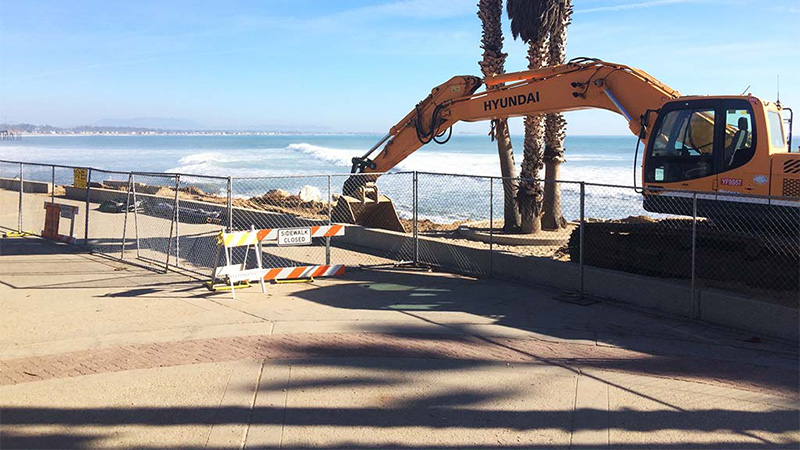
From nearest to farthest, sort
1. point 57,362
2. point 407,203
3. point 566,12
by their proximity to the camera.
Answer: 1. point 57,362
2. point 566,12
3. point 407,203

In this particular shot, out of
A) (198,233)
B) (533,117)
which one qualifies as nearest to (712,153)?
(533,117)

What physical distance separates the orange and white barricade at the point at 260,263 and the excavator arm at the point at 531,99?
434 cm

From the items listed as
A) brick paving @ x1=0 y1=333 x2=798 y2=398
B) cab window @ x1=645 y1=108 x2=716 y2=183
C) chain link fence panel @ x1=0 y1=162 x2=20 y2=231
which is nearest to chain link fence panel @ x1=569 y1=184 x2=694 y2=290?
cab window @ x1=645 y1=108 x2=716 y2=183

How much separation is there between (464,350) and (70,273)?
7.49 m

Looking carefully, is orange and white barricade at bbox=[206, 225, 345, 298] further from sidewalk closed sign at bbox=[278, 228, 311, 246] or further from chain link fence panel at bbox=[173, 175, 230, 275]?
chain link fence panel at bbox=[173, 175, 230, 275]

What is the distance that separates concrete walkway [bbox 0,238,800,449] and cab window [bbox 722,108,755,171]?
101 inches

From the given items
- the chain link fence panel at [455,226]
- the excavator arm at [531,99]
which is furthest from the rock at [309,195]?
the excavator arm at [531,99]

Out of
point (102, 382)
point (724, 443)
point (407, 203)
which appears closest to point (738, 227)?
point (724, 443)

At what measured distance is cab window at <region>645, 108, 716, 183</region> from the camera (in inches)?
404

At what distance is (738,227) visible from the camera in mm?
9883

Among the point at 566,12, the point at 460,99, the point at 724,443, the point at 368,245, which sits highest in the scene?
the point at 566,12

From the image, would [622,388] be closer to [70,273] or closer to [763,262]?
[763,262]

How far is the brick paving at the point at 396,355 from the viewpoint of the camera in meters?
7.06

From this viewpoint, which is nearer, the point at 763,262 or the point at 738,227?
the point at 763,262
